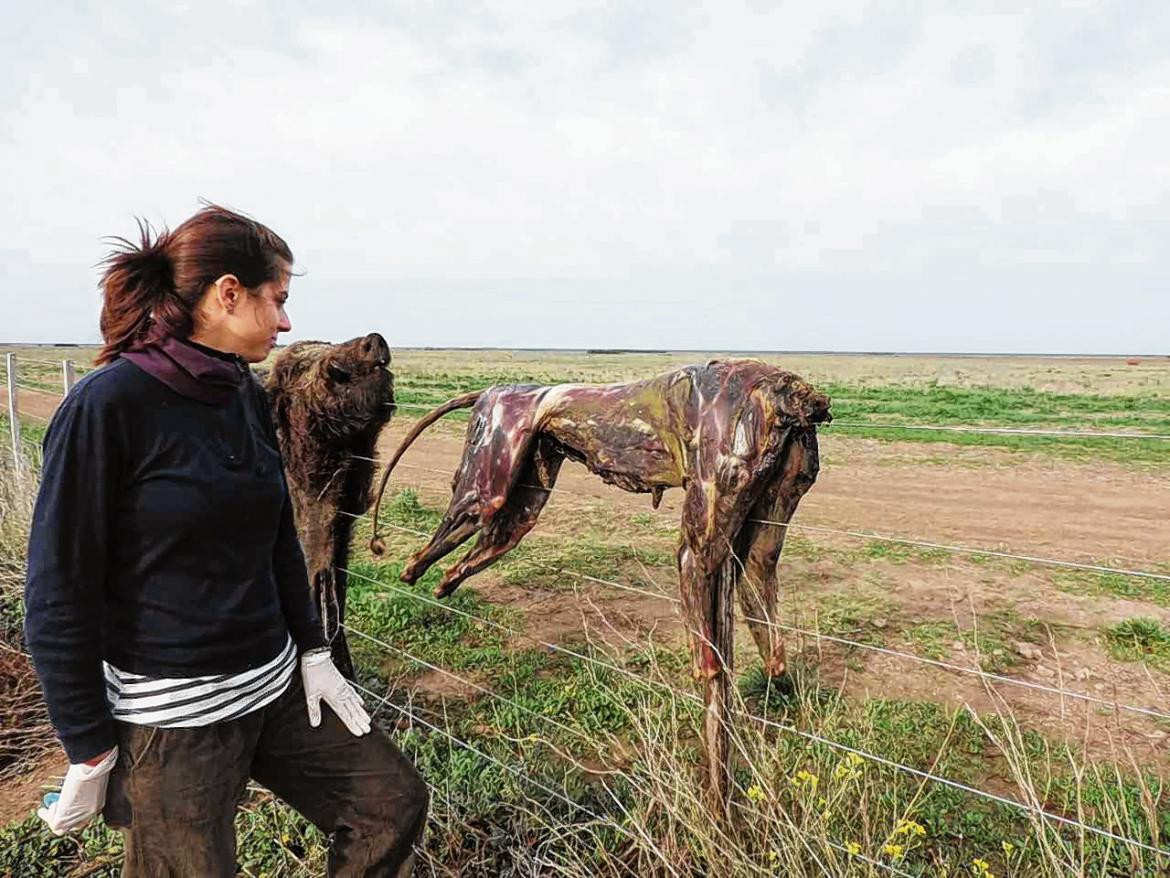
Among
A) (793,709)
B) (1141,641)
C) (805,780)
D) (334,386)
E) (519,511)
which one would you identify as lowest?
(1141,641)

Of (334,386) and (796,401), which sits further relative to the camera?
(334,386)

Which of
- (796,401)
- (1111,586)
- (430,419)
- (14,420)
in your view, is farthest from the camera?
(14,420)

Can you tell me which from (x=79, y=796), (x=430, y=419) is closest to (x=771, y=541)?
(x=430, y=419)

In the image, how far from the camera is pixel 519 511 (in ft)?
9.76

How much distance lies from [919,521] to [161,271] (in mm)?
8311

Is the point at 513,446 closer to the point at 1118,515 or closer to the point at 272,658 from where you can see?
the point at 272,658

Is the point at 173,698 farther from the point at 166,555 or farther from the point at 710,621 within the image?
the point at 710,621

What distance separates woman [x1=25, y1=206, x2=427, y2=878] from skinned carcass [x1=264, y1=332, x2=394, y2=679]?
1.20 m

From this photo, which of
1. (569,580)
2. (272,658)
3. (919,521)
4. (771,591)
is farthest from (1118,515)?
(272,658)

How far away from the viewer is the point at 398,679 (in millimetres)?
4090

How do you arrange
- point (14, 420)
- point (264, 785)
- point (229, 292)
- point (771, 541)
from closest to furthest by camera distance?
point (229, 292)
point (264, 785)
point (771, 541)
point (14, 420)

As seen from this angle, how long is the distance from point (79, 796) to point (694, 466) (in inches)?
67.3

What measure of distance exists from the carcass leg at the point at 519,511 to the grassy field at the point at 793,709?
448mm

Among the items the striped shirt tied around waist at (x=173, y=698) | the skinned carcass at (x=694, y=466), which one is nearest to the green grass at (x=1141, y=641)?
the skinned carcass at (x=694, y=466)
